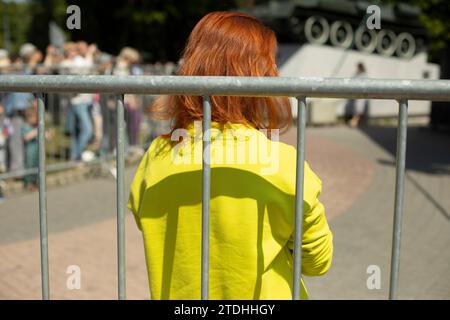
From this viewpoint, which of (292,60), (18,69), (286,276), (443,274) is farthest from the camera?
(292,60)

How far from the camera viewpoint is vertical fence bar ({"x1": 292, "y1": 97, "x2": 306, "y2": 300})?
1.79 metres

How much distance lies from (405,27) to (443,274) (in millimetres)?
20135

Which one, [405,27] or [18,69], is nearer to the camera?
[18,69]

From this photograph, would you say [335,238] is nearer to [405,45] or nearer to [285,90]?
[285,90]

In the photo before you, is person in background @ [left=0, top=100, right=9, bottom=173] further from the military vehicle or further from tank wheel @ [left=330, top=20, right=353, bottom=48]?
tank wheel @ [left=330, top=20, right=353, bottom=48]

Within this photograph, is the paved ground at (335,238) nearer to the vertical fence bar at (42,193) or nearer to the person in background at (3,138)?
the person in background at (3,138)

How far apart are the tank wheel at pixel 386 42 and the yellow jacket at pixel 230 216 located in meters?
21.8

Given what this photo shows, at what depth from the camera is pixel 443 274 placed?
4902 millimetres

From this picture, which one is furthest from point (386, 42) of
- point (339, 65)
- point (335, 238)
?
point (335, 238)

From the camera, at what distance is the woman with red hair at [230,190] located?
1.83 m

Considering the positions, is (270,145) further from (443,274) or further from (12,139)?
(12,139)

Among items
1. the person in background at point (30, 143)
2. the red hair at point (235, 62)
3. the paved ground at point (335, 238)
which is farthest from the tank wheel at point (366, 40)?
the red hair at point (235, 62)

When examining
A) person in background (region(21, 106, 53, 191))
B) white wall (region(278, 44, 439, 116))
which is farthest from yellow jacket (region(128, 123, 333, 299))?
white wall (region(278, 44, 439, 116))
